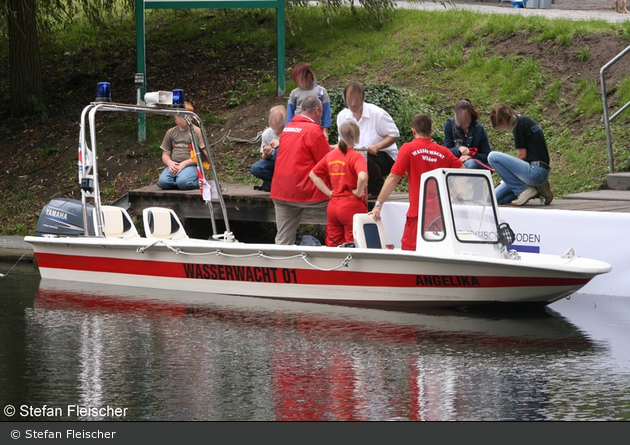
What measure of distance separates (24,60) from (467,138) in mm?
9762

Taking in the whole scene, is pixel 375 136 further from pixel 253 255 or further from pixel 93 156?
pixel 93 156

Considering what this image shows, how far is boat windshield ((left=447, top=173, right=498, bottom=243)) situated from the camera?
962 centimetres

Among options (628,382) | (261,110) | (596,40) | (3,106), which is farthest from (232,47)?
(628,382)

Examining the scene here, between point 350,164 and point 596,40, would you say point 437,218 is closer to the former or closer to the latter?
point 350,164

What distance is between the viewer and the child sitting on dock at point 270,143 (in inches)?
476

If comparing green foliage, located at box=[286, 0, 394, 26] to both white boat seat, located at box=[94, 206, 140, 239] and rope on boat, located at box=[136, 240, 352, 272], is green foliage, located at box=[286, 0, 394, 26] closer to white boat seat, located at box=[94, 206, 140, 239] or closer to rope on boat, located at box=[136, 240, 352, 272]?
white boat seat, located at box=[94, 206, 140, 239]

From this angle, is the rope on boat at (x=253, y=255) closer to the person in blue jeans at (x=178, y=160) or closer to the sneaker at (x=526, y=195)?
the person in blue jeans at (x=178, y=160)

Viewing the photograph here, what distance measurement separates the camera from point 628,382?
702 centimetres

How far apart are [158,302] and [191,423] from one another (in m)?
4.48

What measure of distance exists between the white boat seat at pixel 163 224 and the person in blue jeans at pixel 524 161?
4.01 meters

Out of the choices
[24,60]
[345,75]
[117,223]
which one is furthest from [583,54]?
[24,60]

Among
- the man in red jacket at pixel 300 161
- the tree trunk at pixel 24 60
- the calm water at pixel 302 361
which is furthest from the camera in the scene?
the tree trunk at pixel 24 60

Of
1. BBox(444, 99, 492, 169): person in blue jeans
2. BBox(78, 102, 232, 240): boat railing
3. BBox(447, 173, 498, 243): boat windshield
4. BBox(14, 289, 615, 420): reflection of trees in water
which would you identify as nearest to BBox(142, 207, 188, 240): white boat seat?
BBox(78, 102, 232, 240): boat railing

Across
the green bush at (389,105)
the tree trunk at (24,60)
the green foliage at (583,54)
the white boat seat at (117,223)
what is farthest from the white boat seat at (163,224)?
the green foliage at (583,54)
